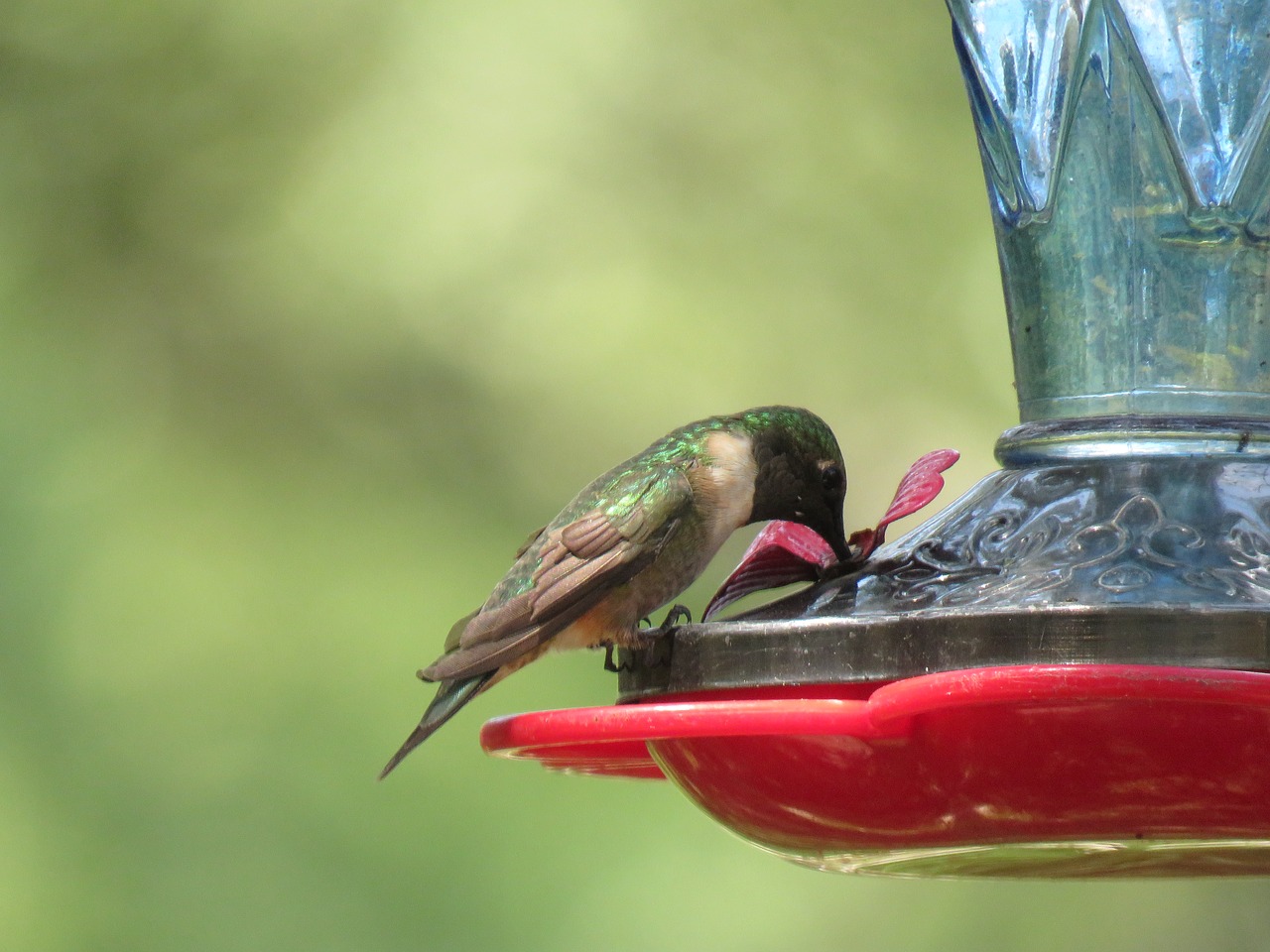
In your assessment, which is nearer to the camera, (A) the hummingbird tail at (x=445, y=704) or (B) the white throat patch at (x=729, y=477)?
(A) the hummingbird tail at (x=445, y=704)

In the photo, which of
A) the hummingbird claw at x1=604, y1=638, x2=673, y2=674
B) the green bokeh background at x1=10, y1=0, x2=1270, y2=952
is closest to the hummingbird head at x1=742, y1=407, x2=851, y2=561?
the hummingbird claw at x1=604, y1=638, x2=673, y2=674

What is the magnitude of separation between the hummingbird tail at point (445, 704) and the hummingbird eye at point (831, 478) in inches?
25.3

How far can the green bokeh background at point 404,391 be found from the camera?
5.88 metres

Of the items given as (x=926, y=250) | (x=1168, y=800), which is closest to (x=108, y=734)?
(x=926, y=250)

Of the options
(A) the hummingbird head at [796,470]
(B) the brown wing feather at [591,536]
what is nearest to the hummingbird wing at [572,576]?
(B) the brown wing feather at [591,536]

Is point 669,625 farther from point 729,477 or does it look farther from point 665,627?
point 729,477

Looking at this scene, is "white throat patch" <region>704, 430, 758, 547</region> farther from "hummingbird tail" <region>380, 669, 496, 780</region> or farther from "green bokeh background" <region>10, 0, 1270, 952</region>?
"green bokeh background" <region>10, 0, 1270, 952</region>

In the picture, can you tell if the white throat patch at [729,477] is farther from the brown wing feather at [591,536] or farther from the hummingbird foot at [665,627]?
the brown wing feather at [591,536]

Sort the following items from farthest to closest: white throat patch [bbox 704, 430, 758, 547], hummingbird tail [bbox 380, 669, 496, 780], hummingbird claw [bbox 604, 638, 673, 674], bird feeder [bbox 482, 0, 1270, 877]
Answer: white throat patch [bbox 704, 430, 758, 547] → hummingbird tail [bbox 380, 669, 496, 780] → hummingbird claw [bbox 604, 638, 673, 674] → bird feeder [bbox 482, 0, 1270, 877]

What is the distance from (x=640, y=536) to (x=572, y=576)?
13 centimetres

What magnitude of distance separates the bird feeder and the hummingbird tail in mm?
334

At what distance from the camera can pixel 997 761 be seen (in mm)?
1792

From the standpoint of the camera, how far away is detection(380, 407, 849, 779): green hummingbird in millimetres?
2598

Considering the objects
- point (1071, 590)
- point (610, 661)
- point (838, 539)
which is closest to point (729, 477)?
point (838, 539)
